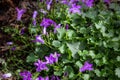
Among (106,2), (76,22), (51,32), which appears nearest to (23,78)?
(51,32)

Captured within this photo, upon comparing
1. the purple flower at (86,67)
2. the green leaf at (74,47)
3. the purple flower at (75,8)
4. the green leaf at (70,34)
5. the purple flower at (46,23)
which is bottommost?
the purple flower at (86,67)

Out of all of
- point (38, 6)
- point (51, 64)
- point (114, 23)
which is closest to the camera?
point (51, 64)

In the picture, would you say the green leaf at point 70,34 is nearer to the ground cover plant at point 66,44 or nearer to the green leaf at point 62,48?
the ground cover plant at point 66,44

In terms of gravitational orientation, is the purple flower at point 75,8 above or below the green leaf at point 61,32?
above

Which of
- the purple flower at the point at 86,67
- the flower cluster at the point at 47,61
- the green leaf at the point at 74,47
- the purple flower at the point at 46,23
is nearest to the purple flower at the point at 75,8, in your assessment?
the purple flower at the point at 46,23

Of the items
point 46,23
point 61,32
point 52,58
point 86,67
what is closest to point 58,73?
point 52,58

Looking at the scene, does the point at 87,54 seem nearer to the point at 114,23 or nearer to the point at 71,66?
the point at 71,66

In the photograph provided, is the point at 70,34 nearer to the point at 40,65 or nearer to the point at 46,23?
the point at 46,23

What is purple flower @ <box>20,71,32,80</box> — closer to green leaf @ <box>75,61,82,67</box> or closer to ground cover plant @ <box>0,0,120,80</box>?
ground cover plant @ <box>0,0,120,80</box>

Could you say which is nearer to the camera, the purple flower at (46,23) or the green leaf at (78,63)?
the green leaf at (78,63)
